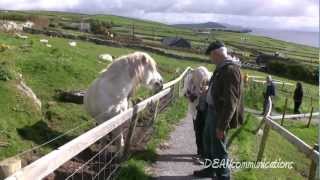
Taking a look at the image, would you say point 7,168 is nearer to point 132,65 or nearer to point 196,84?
point 196,84

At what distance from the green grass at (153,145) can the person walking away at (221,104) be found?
1.08 metres

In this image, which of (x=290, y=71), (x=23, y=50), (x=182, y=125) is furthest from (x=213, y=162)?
(x=290, y=71)

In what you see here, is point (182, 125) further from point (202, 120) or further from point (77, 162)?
point (77, 162)

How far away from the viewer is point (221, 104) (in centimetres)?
700

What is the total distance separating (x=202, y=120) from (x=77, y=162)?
2196 mm

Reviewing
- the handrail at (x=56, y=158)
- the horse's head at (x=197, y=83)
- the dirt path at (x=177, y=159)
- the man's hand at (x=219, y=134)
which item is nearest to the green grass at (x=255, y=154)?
the dirt path at (x=177, y=159)

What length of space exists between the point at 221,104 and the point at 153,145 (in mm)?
3139

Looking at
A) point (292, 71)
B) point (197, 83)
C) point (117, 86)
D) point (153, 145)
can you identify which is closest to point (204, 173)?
point (197, 83)

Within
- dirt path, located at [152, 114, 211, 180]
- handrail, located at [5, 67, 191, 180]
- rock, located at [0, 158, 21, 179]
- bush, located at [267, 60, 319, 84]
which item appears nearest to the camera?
rock, located at [0, 158, 21, 179]

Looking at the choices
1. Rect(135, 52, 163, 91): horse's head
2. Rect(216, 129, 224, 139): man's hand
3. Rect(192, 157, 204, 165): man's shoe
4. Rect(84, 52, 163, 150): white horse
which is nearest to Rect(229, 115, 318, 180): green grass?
Rect(192, 157, 204, 165): man's shoe

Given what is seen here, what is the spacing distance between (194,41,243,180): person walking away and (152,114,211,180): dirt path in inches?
32.1

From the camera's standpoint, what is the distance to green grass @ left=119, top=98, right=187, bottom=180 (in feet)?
25.1

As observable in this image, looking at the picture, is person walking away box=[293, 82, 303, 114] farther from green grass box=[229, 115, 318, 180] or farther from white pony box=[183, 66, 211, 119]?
white pony box=[183, 66, 211, 119]

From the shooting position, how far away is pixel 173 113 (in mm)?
14766
